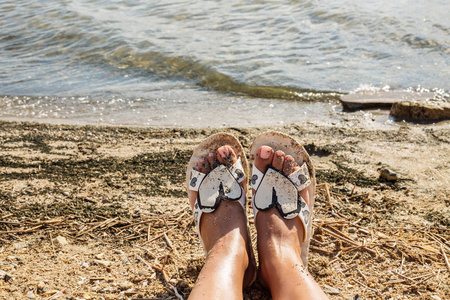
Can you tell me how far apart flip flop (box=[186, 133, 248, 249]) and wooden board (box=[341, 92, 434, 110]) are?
2.93 meters

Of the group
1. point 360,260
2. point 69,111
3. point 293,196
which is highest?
point 293,196

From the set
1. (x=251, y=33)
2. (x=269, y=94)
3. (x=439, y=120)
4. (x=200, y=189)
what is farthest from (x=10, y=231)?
(x=251, y=33)

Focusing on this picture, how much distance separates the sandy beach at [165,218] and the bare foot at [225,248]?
0.18 meters

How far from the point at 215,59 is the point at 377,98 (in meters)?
2.86

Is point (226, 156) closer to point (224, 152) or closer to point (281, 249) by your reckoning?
point (224, 152)

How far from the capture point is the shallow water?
220 inches

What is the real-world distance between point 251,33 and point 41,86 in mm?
4045

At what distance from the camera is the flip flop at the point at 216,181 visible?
98.1 inches

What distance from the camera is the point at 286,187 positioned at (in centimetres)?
256

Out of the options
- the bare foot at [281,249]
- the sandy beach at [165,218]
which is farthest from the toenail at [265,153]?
the sandy beach at [165,218]

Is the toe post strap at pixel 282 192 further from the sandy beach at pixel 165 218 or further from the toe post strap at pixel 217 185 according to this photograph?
the sandy beach at pixel 165 218

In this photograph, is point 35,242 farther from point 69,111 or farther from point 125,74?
point 125,74

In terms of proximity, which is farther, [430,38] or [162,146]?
[430,38]

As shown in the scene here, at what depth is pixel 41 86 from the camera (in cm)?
647
